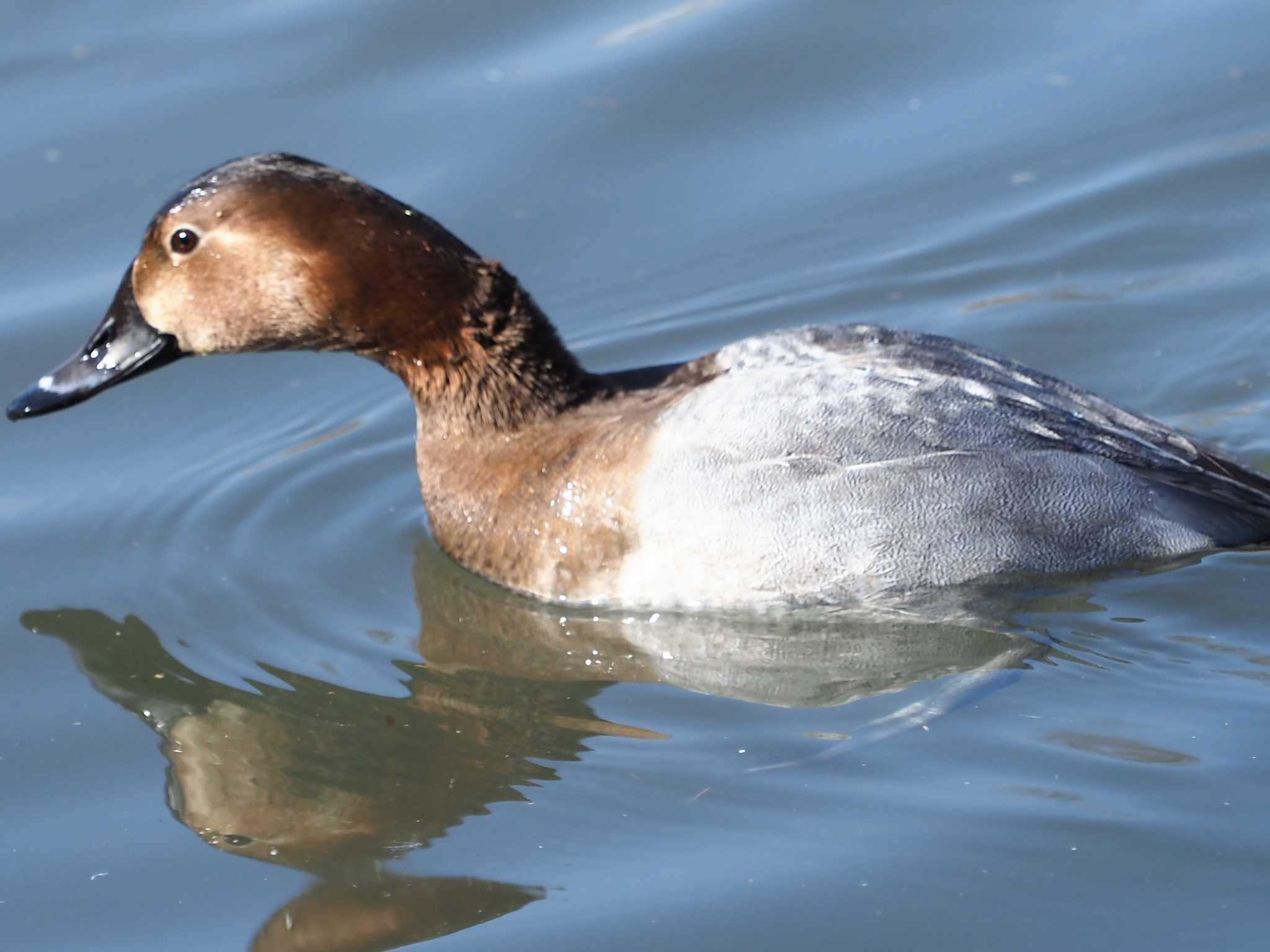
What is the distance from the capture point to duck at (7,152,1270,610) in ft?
18.1

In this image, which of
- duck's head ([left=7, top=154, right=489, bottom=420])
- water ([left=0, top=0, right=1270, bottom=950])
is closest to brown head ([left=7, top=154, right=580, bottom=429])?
duck's head ([left=7, top=154, right=489, bottom=420])

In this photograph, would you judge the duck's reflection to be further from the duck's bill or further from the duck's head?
the duck's head

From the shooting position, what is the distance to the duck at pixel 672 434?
5.51 m

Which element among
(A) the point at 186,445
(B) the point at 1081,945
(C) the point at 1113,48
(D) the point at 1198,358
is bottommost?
(B) the point at 1081,945

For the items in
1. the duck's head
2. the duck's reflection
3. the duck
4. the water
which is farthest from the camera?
the duck's head

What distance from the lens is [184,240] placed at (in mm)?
5777

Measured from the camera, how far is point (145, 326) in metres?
6.00

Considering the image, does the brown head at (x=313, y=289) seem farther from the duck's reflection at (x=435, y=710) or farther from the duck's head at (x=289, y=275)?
the duck's reflection at (x=435, y=710)

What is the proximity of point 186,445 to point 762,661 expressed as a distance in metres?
2.71

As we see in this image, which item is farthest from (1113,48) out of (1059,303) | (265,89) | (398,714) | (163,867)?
(163,867)

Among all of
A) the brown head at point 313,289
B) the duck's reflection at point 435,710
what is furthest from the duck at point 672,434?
the duck's reflection at point 435,710

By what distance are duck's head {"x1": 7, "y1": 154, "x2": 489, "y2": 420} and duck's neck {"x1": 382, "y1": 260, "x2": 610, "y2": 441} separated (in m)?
0.02

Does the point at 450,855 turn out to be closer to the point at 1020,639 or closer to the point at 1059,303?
the point at 1020,639

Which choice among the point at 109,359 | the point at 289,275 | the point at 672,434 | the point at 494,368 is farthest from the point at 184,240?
the point at 672,434
